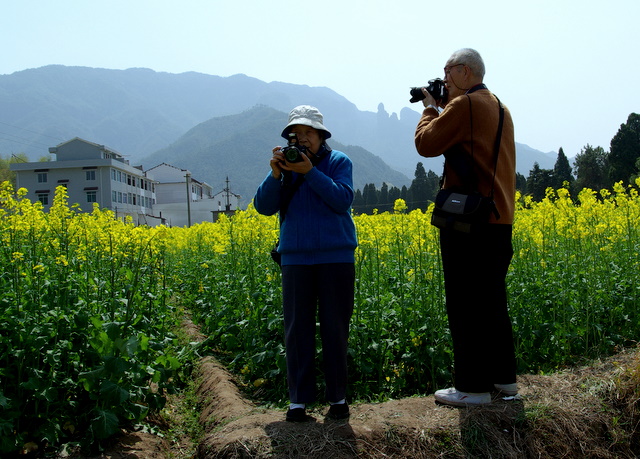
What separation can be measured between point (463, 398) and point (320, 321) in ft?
3.47

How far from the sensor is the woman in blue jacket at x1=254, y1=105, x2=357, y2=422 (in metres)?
3.12

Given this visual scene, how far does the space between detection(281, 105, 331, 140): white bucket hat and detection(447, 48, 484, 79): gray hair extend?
0.91 metres

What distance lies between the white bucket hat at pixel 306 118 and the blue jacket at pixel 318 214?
9.7 inches

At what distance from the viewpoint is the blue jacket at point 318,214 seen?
3.08 metres

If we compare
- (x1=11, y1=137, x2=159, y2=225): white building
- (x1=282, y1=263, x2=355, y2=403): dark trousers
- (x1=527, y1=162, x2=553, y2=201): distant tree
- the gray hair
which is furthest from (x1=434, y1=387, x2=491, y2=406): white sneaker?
(x1=11, y1=137, x2=159, y2=225): white building

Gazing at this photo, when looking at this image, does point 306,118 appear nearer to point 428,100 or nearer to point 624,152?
point 428,100

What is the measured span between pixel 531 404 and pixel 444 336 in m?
0.86

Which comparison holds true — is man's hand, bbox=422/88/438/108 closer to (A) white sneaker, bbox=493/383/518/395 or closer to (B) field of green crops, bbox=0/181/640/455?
(B) field of green crops, bbox=0/181/640/455

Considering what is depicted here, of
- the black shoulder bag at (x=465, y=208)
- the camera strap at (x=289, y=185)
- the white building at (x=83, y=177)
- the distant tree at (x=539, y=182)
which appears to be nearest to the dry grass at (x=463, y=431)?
the black shoulder bag at (x=465, y=208)

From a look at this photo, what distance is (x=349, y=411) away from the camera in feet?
11.1

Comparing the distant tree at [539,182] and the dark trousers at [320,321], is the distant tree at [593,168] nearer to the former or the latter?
the distant tree at [539,182]

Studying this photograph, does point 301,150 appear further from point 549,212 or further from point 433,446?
point 549,212

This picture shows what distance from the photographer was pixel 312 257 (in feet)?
10.3

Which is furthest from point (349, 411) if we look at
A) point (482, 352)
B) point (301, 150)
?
point (301, 150)
